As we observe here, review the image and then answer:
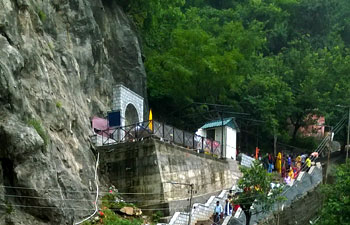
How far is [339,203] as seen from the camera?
29.5 m

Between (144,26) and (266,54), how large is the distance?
16.7 metres

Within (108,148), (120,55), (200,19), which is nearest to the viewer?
(108,148)

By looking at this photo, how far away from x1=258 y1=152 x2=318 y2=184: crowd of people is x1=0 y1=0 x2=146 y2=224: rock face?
35.9ft

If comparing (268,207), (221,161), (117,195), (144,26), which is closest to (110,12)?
(144,26)

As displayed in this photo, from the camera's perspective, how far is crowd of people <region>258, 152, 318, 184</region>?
41.4m

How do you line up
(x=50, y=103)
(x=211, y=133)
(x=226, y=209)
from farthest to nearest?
(x=211, y=133), (x=226, y=209), (x=50, y=103)

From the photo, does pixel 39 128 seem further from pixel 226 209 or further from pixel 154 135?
pixel 226 209

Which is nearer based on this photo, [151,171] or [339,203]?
[339,203]

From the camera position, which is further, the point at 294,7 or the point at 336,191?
the point at 294,7

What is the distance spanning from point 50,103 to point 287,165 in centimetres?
1875

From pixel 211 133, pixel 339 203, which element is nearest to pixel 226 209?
pixel 339 203

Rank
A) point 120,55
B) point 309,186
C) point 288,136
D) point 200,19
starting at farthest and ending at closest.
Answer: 1. point 200,19
2. point 288,136
3. point 120,55
4. point 309,186

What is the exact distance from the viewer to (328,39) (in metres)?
64.8

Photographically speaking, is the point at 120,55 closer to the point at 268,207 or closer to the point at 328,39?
the point at 268,207
